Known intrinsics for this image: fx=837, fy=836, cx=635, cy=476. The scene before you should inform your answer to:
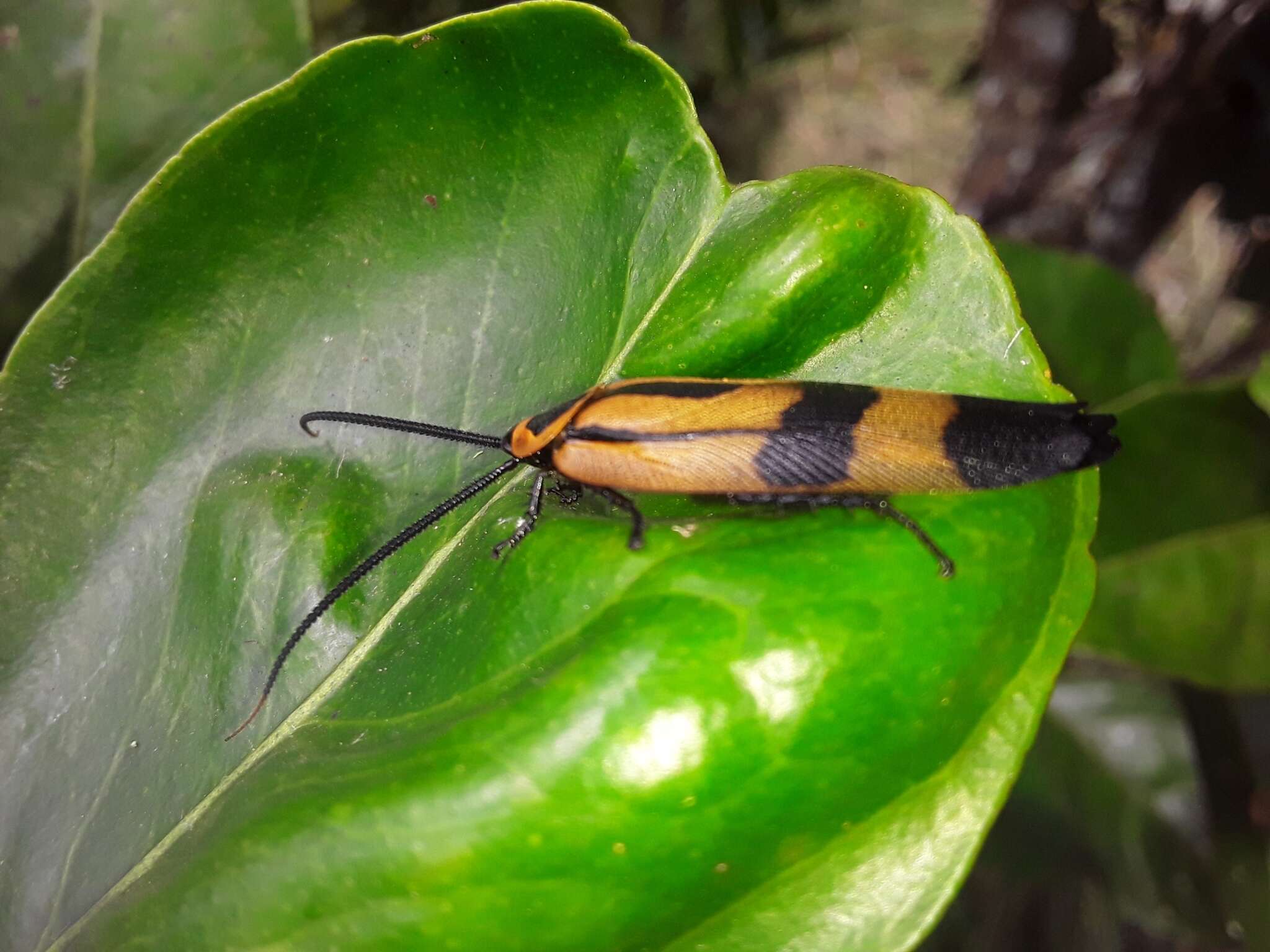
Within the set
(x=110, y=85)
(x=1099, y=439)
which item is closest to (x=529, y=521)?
(x=1099, y=439)

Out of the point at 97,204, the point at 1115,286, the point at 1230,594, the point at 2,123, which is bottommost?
the point at 1230,594

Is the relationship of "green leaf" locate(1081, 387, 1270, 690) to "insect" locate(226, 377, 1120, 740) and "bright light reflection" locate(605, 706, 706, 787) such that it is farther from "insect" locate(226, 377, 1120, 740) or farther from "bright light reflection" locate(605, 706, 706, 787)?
"bright light reflection" locate(605, 706, 706, 787)

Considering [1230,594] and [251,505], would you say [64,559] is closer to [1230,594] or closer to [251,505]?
[251,505]

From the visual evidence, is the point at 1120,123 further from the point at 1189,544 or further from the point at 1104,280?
the point at 1189,544

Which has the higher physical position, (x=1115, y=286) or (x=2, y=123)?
(x=2, y=123)

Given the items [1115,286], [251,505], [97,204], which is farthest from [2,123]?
[1115,286]

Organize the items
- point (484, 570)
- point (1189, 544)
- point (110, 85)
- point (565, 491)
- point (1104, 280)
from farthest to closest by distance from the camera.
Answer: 1. point (1104, 280)
2. point (1189, 544)
3. point (110, 85)
4. point (565, 491)
5. point (484, 570)

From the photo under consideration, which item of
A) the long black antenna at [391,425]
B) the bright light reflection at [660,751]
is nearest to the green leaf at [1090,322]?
the long black antenna at [391,425]
